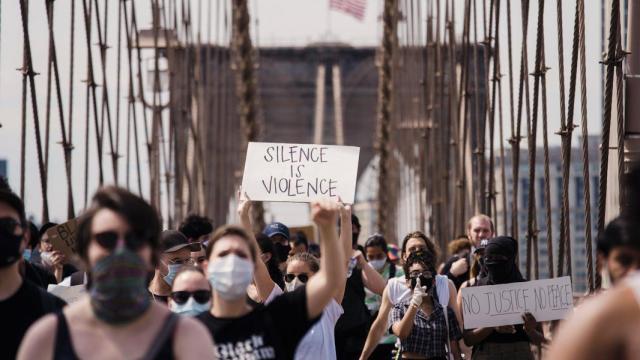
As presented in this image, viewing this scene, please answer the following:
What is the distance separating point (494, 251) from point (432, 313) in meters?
0.45

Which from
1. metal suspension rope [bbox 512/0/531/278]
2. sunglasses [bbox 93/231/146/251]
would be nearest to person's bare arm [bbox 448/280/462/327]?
sunglasses [bbox 93/231/146/251]

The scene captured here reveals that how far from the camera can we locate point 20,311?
16.0 feet

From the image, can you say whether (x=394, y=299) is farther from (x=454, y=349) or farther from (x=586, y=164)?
(x=586, y=164)

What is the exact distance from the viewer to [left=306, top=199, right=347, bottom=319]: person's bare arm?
4.55m

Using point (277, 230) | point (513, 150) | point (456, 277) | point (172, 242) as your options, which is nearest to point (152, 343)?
point (172, 242)

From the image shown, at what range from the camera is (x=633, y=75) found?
8.78 metres

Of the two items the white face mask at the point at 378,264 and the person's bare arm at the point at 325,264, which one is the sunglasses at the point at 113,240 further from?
the white face mask at the point at 378,264

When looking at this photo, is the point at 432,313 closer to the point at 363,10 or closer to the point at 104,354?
the point at 104,354

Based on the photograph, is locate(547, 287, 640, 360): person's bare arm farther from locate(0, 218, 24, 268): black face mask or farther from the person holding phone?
the person holding phone

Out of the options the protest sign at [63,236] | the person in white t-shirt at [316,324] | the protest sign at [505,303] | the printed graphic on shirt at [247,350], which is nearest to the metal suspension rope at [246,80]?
the protest sign at [63,236]

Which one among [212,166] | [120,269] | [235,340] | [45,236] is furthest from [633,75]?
[212,166]

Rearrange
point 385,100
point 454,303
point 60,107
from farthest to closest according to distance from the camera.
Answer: point 385,100
point 60,107
point 454,303

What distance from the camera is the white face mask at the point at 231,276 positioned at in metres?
4.51

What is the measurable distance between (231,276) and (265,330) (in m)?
0.18
